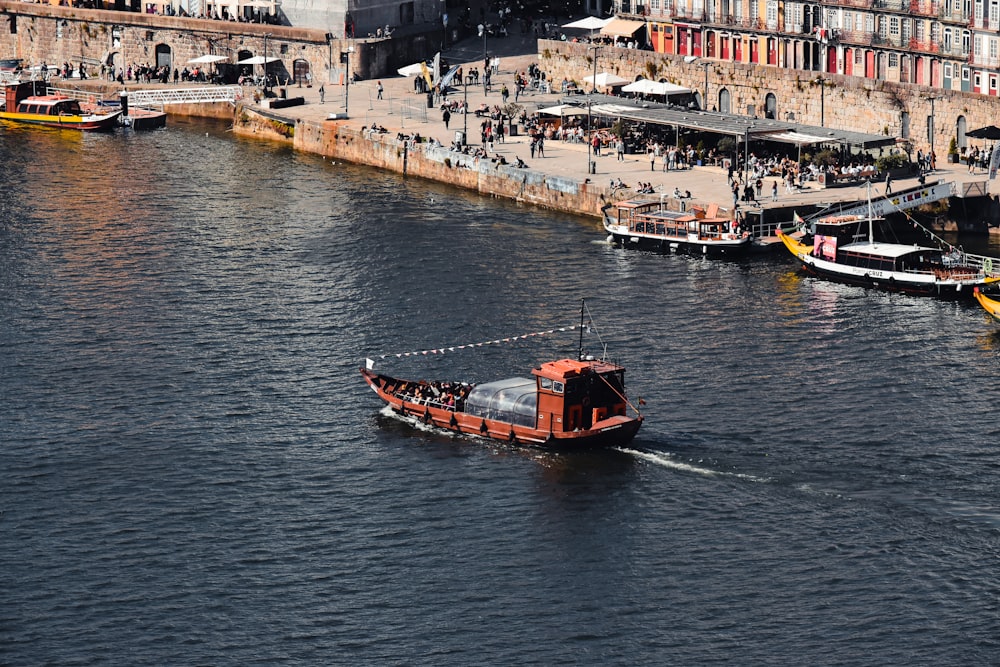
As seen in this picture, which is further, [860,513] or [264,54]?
[264,54]

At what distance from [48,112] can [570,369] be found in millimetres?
87986

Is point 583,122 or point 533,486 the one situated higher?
point 583,122

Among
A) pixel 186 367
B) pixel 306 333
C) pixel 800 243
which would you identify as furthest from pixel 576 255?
pixel 186 367

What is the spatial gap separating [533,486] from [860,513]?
1317 cm

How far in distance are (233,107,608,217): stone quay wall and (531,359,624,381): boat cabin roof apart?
41.0 metres

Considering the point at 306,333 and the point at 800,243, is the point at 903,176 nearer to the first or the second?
the point at 800,243

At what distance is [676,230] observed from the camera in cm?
11912

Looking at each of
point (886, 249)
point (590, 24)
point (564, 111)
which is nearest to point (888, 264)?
point (886, 249)

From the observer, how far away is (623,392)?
8888cm

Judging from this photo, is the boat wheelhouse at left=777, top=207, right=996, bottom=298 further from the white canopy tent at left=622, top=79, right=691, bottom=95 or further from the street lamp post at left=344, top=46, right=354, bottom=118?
the street lamp post at left=344, top=46, right=354, bottom=118

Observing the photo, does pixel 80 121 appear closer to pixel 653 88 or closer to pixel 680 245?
pixel 653 88

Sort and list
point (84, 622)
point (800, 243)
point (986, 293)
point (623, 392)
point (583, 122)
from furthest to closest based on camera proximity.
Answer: point (583, 122) < point (800, 243) < point (986, 293) < point (623, 392) < point (84, 622)

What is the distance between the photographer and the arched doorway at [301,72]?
542ft

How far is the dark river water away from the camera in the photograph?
72.0m
